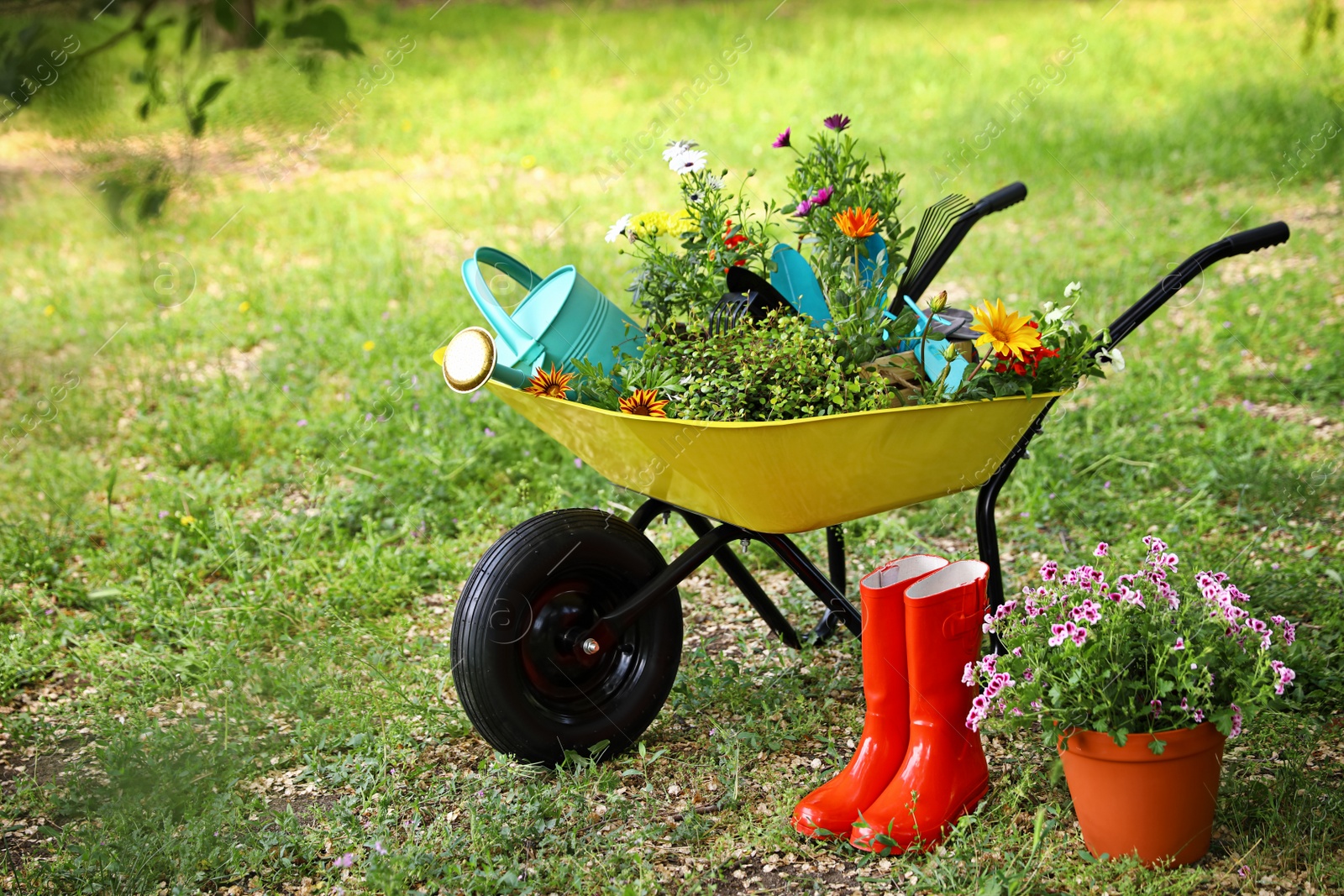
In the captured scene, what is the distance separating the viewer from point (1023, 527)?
336 cm

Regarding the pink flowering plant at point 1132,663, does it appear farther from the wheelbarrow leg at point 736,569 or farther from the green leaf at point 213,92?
the green leaf at point 213,92

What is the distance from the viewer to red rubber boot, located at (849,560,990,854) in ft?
6.57

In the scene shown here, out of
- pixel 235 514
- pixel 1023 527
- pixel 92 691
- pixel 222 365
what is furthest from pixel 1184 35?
pixel 92 691

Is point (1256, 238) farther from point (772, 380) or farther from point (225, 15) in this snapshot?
point (225, 15)

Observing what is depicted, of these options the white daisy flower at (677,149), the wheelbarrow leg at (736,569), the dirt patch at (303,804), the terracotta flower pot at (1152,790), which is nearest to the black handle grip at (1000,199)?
the white daisy flower at (677,149)

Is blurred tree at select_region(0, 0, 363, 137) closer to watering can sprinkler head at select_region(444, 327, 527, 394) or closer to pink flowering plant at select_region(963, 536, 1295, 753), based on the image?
watering can sprinkler head at select_region(444, 327, 527, 394)

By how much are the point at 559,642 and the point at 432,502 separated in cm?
148

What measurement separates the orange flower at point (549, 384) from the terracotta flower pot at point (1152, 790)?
1119 mm

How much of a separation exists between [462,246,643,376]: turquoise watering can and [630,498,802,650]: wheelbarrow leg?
0.40 meters

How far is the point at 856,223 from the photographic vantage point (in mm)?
2221

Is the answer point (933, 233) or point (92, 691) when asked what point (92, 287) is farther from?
point (933, 233)

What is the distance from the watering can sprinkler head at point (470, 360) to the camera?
6.31 ft

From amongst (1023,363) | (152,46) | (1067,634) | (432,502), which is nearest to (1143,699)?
(1067,634)

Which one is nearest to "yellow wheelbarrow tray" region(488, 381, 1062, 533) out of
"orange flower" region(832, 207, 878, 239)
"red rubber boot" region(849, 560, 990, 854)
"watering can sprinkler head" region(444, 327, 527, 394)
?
"watering can sprinkler head" region(444, 327, 527, 394)
